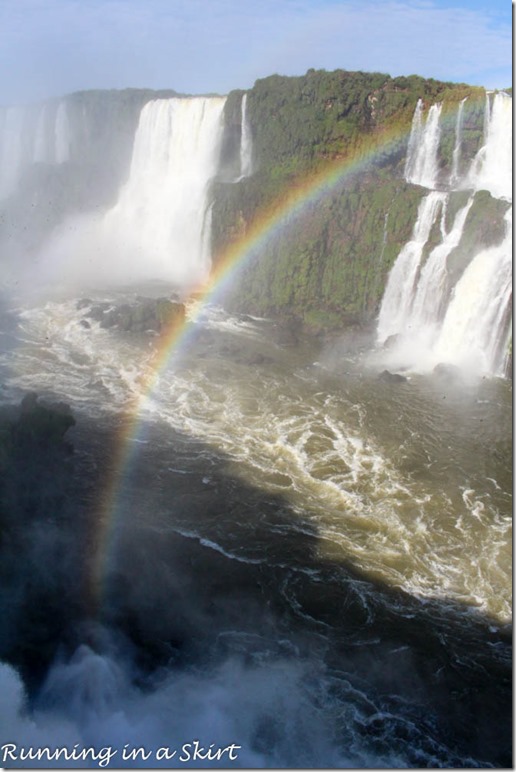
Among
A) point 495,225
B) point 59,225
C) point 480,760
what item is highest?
point 495,225

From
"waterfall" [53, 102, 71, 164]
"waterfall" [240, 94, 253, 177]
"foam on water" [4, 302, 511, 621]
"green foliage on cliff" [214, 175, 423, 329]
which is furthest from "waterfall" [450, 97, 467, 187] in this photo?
"waterfall" [53, 102, 71, 164]

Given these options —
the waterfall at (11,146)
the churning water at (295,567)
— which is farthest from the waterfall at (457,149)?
the waterfall at (11,146)

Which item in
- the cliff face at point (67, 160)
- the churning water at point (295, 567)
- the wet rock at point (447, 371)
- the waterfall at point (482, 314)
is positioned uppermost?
the cliff face at point (67, 160)

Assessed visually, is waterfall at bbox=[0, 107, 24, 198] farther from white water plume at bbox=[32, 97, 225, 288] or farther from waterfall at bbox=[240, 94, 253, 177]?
waterfall at bbox=[240, 94, 253, 177]

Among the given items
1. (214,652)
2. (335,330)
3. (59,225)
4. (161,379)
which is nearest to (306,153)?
(335,330)

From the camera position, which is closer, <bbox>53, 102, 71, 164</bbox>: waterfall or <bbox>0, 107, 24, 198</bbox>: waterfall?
<bbox>53, 102, 71, 164</bbox>: waterfall

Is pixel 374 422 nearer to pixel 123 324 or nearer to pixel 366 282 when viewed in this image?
pixel 366 282

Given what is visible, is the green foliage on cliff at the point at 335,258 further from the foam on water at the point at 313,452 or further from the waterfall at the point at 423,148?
the foam on water at the point at 313,452
